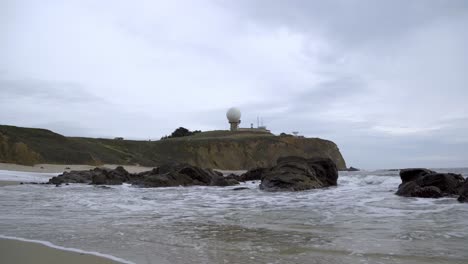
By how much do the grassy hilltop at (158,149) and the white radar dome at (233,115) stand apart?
3303 millimetres

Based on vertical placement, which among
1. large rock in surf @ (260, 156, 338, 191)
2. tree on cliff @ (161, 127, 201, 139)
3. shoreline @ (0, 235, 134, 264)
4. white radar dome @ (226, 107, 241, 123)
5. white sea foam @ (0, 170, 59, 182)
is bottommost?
shoreline @ (0, 235, 134, 264)

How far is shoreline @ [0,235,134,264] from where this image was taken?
4914 mm

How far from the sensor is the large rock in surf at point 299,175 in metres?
19.7

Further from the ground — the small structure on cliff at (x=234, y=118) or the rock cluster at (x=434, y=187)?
the small structure on cliff at (x=234, y=118)

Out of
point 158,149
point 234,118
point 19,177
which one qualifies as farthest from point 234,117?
point 19,177

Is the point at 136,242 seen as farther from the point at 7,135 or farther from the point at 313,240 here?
the point at 7,135

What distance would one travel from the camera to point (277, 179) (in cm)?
2039

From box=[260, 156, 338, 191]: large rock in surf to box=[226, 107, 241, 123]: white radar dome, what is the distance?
232 ft

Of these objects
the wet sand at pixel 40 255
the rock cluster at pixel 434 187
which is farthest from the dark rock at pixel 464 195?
the wet sand at pixel 40 255

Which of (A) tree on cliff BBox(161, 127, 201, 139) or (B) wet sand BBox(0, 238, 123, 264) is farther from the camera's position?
(A) tree on cliff BBox(161, 127, 201, 139)

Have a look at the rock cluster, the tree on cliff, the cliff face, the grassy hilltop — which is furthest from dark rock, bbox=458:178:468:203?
the tree on cliff

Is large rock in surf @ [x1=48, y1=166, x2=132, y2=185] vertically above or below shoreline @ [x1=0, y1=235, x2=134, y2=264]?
above

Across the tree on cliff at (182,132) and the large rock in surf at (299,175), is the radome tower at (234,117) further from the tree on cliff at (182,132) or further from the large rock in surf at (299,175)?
the large rock in surf at (299,175)

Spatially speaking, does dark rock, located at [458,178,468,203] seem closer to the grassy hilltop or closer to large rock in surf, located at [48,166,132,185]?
large rock in surf, located at [48,166,132,185]
